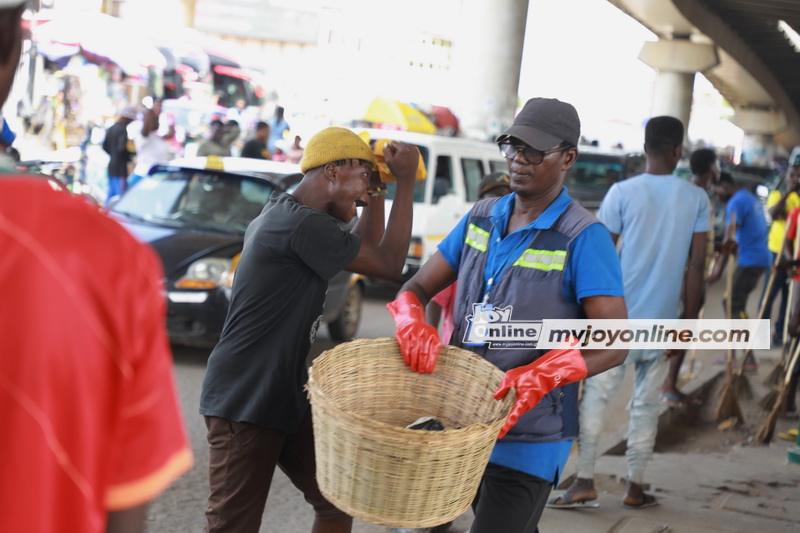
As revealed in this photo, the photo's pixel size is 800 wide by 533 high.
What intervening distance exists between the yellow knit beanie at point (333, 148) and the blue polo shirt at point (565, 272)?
24.6 inches

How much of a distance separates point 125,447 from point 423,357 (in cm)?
184

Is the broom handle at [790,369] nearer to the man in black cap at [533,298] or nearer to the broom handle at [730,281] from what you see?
the broom handle at [730,281]

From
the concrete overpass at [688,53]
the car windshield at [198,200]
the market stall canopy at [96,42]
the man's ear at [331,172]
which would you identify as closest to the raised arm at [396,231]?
the man's ear at [331,172]

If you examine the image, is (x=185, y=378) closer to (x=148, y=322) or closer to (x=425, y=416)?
(x=425, y=416)

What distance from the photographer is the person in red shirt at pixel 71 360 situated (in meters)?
1.24

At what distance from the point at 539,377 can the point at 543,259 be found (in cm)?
48

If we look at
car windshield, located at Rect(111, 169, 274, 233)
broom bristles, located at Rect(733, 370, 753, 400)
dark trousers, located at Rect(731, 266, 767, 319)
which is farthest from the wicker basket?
dark trousers, located at Rect(731, 266, 767, 319)

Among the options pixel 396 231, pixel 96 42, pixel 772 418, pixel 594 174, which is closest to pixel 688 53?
pixel 594 174

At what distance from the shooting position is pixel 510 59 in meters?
24.6

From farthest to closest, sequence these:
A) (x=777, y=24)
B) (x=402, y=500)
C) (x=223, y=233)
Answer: (x=777, y=24) → (x=223, y=233) → (x=402, y=500)

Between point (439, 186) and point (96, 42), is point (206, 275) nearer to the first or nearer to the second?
point (439, 186)

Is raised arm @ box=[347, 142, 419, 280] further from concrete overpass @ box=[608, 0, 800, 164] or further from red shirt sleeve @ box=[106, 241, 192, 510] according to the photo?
concrete overpass @ box=[608, 0, 800, 164]

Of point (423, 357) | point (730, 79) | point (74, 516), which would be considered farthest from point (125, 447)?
point (730, 79)

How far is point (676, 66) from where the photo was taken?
3659 cm
